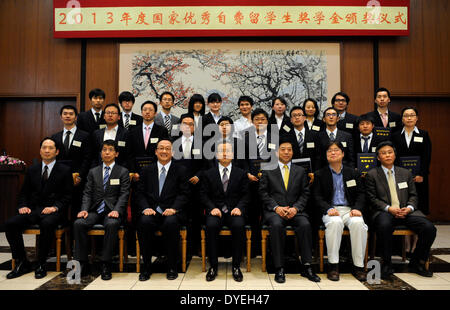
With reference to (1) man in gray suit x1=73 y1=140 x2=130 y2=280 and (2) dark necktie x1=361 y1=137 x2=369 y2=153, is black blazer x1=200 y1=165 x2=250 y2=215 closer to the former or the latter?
(1) man in gray suit x1=73 y1=140 x2=130 y2=280

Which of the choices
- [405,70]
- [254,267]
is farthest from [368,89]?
[254,267]

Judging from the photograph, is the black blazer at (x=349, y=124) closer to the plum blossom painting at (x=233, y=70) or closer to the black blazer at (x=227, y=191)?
the plum blossom painting at (x=233, y=70)

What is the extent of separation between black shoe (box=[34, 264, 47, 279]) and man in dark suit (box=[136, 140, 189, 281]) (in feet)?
3.12

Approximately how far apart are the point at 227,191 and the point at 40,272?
1.97m

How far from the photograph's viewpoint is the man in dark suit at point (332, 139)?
370 cm

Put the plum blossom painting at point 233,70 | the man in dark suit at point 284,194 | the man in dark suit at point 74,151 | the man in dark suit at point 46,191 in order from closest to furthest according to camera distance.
Result: the man in dark suit at point 284,194
the man in dark suit at point 46,191
the man in dark suit at point 74,151
the plum blossom painting at point 233,70

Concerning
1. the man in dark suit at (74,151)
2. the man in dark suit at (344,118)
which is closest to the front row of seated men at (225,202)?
the man in dark suit at (74,151)

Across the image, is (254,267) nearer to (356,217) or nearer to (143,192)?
(356,217)

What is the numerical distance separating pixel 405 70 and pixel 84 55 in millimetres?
5606

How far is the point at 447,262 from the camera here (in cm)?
350

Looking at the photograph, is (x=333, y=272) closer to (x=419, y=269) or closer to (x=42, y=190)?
(x=419, y=269)

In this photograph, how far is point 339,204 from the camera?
3307 millimetres

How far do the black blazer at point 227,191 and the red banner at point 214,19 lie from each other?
2.99m

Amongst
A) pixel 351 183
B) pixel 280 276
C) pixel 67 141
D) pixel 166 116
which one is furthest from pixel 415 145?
pixel 67 141
